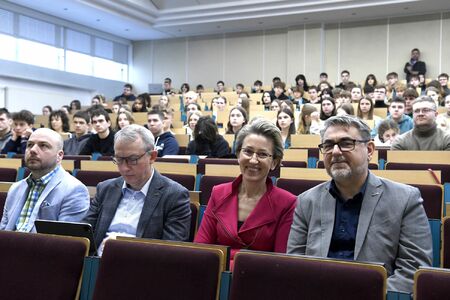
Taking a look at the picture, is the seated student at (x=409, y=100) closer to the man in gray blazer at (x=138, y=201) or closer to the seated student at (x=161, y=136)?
the seated student at (x=161, y=136)

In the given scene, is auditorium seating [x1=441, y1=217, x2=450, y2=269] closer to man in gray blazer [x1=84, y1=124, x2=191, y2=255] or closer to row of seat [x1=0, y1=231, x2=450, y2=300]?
row of seat [x1=0, y1=231, x2=450, y2=300]

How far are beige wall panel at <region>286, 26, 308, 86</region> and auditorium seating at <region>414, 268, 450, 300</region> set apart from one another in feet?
36.4

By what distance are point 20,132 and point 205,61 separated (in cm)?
913

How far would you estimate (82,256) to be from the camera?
4.73 feet

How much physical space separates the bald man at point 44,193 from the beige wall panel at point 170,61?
11.8m

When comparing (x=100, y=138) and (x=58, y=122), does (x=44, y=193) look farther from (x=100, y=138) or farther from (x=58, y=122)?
(x=58, y=122)

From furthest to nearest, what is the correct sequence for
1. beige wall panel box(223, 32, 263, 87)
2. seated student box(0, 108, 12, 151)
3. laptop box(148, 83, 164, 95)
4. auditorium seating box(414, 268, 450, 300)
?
laptop box(148, 83, 164, 95), beige wall panel box(223, 32, 263, 87), seated student box(0, 108, 12, 151), auditorium seating box(414, 268, 450, 300)

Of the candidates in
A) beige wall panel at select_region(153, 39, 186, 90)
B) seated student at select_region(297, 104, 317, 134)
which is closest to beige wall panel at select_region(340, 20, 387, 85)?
beige wall panel at select_region(153, 39, 186, 90)

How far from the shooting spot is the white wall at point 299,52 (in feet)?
36.4

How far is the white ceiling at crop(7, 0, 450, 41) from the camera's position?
1039cm

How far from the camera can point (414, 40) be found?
11203 mm

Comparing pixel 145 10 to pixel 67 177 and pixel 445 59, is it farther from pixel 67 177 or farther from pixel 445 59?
pixel 67 177

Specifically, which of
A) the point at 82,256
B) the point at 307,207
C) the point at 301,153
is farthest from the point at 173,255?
the point at 301,153

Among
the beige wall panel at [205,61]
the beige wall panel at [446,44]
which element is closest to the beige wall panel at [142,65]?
the beige wall panel at [205,61]
